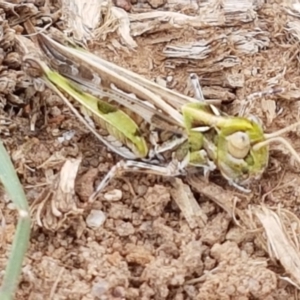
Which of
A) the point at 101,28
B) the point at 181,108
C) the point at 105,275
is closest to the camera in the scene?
the point at 105,275

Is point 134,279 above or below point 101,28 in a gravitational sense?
below

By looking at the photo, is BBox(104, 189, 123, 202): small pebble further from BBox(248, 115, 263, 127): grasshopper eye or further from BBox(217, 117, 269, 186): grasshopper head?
BBox(248, 115, 263, 127): grasshopper eye

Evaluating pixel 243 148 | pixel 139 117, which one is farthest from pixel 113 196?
pixel 243 148

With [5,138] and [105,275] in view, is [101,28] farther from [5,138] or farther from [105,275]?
[105,275]

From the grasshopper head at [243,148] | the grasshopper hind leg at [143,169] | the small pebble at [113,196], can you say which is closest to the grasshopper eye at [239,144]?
the grasshopper head at [243,148]

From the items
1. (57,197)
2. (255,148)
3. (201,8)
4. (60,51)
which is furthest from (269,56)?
(57,197)

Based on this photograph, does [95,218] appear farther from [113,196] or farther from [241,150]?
[241,150]
